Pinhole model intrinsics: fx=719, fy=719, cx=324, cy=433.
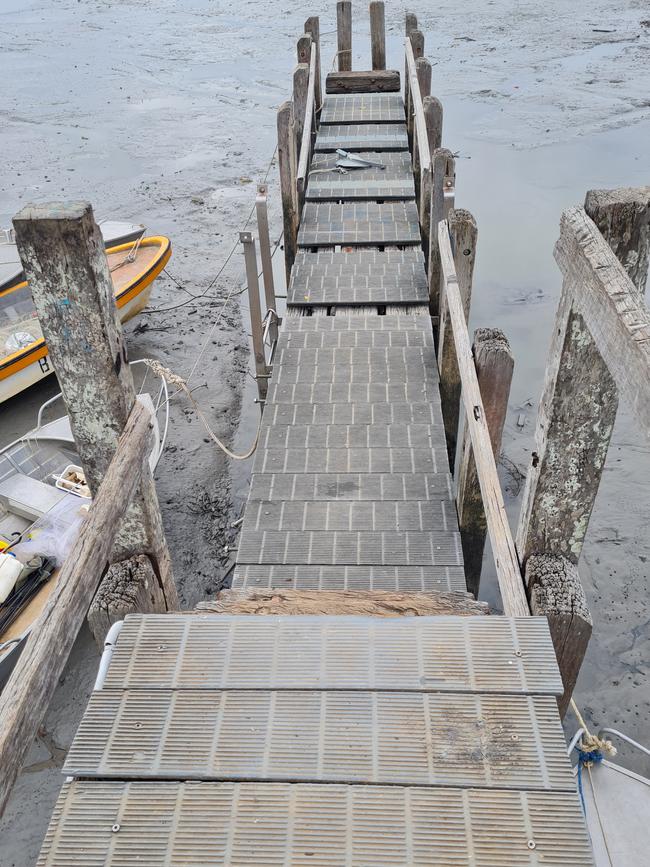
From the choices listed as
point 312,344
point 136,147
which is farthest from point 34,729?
point 136,147

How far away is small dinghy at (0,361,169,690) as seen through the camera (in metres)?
6.45

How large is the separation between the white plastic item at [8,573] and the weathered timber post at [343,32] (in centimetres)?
1046

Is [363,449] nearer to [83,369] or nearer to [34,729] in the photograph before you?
[83,369]

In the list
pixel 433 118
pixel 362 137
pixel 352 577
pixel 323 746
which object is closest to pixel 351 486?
pixel 352 577

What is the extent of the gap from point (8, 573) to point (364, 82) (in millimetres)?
10084

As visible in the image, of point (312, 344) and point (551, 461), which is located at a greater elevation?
point (551, 461)

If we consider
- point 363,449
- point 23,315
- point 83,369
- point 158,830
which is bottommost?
point 23,315

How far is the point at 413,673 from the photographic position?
2.25 meters

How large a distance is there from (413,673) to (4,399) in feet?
30.8

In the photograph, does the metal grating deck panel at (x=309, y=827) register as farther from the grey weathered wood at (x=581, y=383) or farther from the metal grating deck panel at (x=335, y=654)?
the grey weathered wood at (x=581, y=383)

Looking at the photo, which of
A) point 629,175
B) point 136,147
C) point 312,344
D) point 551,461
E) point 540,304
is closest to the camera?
point 551,461

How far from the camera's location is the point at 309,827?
75.2 inches

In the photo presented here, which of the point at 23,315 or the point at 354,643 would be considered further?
the point at 23,315

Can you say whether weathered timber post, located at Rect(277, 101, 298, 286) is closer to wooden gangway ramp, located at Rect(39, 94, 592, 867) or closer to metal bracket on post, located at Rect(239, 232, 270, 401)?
metal bracket on post, located at Rect(239, 232, 270, 401)
